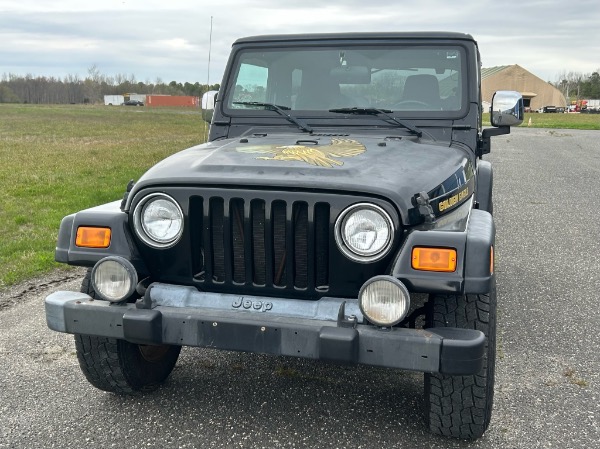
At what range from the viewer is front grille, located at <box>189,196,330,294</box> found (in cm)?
274

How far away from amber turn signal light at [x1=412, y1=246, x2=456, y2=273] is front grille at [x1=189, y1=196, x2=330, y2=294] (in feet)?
1.28

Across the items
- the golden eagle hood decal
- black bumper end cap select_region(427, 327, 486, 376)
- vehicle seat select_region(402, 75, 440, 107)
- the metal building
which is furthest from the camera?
the metal building

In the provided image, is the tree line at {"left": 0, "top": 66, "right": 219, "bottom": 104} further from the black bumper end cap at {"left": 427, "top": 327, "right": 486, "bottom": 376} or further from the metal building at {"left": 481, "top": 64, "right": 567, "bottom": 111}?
the black bumper end cap at {"left": 427, "top": 327, "right": 486, "bottom": 376}

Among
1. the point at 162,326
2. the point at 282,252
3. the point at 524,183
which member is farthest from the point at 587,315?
the point at 524,183

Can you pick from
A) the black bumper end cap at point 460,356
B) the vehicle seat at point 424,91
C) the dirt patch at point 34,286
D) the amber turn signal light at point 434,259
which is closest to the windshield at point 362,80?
the vehicle seat at point 424,91

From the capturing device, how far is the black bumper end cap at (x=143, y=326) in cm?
271

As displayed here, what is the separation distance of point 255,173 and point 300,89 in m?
1.52

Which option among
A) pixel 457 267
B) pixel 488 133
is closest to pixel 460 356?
pixel 457 267

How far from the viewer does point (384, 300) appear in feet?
8.38

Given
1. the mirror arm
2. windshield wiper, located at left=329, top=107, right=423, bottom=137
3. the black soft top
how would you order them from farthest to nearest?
the mirror arm < the black soft top < windshield wiper, located at left=329, top=107, right=423, bottom=137

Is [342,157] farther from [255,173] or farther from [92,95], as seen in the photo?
[92,95]

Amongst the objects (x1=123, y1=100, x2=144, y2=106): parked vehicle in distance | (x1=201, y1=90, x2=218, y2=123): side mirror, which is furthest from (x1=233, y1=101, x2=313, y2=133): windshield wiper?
(x1=123, y1=100, x2=144, y2=106): parked vehicle in distance

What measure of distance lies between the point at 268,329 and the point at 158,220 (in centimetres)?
72

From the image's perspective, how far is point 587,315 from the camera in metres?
4.76
